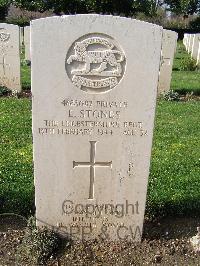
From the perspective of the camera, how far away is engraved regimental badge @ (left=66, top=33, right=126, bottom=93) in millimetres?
3213

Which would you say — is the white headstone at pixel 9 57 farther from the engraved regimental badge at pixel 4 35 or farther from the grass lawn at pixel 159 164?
the grass lawn at pixel 159 164

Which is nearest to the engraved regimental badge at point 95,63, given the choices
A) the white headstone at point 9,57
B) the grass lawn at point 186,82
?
the white headstone at point 9,57

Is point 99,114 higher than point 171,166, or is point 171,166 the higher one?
point 99,114

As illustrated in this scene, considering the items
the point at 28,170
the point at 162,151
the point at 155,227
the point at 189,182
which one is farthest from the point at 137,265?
the point at 162,151

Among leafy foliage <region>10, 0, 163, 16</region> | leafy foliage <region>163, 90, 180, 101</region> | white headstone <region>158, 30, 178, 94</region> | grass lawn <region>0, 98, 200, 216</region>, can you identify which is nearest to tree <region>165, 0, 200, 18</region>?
leafy foliage <region>10, 0, 163, 16</region>

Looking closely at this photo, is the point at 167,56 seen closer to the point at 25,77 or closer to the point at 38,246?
the point at 25,77

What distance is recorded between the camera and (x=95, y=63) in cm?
329

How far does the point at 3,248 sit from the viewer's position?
3.74m

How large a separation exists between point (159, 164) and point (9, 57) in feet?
19.4

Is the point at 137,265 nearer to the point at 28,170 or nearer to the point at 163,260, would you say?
the point at 163,260

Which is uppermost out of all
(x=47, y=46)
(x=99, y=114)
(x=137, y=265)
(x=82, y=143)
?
(x=47, y=46)

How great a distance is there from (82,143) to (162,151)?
3.02m

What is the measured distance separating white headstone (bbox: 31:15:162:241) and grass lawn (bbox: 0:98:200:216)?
0.68 metres

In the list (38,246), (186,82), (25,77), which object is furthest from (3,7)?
(38,246)
